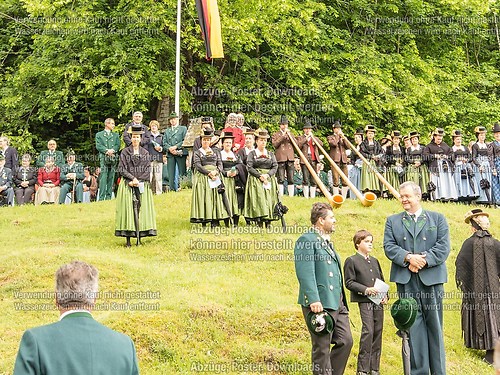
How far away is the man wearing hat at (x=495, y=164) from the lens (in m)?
19.8

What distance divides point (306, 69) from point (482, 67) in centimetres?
765

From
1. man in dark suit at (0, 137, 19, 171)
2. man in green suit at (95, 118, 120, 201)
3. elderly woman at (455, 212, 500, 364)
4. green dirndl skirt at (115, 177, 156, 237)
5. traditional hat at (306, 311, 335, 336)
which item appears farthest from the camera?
man in dark suit at (0, 137, 19, 171)

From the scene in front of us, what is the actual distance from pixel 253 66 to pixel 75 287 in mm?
22190

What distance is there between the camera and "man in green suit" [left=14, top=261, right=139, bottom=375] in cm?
402

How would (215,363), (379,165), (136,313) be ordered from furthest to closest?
1. (379,165)
2. (136,313)
3. (215,363)

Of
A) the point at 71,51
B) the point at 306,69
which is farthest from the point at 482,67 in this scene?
the point at 71,51

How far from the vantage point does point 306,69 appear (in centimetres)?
2602

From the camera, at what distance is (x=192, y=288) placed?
11.3 metres

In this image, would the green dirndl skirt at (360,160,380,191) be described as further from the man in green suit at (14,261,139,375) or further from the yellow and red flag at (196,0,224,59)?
the man in green suit at (14,261,139,375)

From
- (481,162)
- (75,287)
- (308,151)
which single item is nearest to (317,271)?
(75,287)

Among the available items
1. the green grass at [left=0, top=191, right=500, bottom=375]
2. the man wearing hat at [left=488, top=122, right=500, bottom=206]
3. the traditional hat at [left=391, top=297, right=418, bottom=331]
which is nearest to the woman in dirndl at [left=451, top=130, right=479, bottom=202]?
the man wearing hat at [left=488, top=122, right=500, bottom=206]

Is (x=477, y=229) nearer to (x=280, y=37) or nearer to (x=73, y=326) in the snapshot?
(x=73, y=326)

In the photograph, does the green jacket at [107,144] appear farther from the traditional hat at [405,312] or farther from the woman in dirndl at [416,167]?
the traditional hat at [405,312]

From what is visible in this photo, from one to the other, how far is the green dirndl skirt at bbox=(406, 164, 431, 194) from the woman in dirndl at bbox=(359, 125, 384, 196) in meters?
0.81
